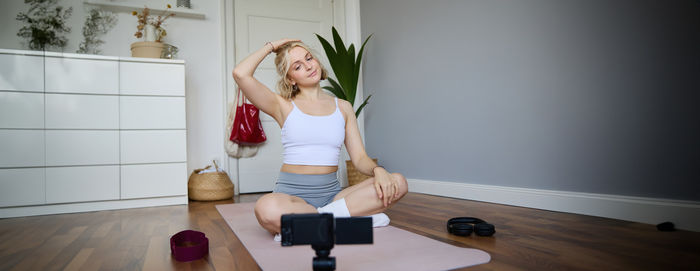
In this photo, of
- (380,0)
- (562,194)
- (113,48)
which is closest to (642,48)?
(562,194)

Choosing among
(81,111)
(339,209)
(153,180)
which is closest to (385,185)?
(339,209)

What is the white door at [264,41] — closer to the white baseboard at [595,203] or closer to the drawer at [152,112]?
the drawer at [152,112]

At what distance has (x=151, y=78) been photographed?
299 cm

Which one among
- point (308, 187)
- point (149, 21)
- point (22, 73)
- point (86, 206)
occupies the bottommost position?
point (86, 206)

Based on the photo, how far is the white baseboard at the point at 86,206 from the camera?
8.53 ft

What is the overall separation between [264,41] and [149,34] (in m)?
1.05

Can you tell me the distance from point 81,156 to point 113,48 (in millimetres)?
1082

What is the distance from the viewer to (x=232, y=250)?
4.85 ft

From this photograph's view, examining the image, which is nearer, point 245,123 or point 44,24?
point 44,24

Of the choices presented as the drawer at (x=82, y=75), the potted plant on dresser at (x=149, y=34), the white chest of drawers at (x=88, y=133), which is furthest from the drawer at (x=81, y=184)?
the potted plant on dresser at (x=149, y=34)

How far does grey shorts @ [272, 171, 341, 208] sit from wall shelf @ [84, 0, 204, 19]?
8.51 feet

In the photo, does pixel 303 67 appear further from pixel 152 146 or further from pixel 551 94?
pixel 152 146

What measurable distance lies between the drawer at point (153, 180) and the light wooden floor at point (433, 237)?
1.66 ft

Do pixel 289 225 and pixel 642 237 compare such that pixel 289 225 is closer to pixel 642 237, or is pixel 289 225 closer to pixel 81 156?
pixel 642 237
